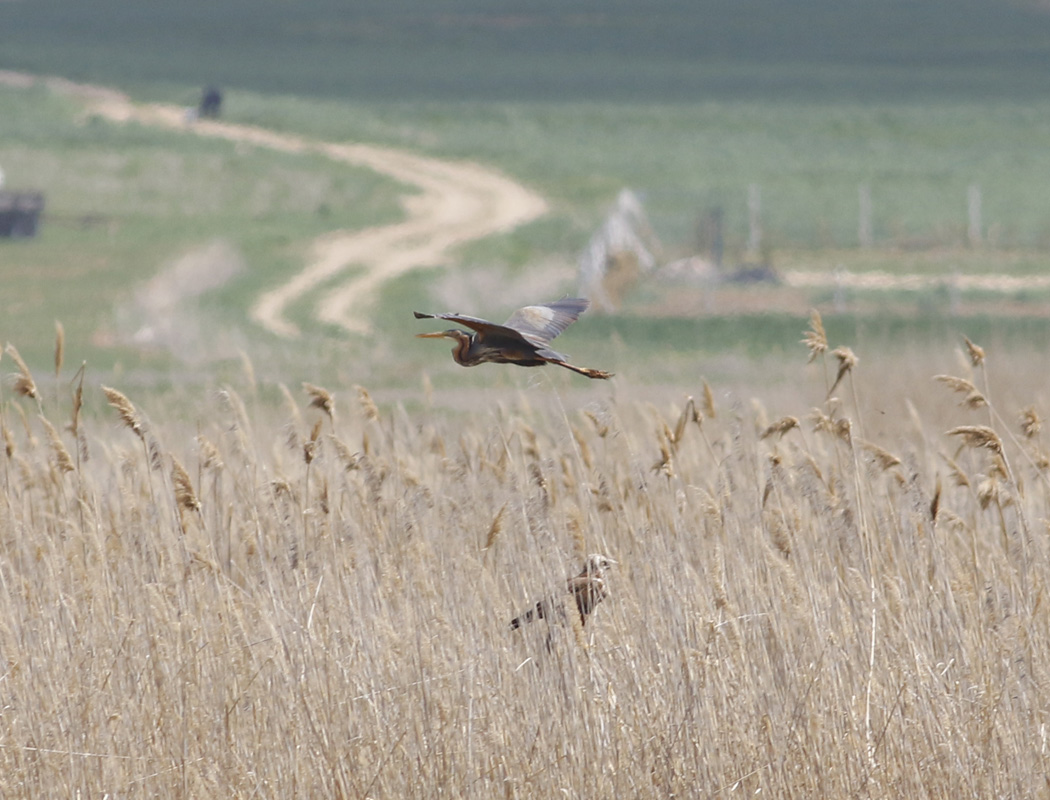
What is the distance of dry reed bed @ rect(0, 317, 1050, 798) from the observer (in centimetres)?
472

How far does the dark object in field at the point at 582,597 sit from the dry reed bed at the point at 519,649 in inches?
2.9

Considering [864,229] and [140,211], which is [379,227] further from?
[864,229]

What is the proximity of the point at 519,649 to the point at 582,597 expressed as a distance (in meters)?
0.32

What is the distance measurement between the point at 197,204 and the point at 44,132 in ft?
49.1

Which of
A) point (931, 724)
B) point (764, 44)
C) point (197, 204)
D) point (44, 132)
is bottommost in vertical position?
point (931, 724)

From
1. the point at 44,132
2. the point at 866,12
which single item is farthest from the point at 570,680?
the point at 866,12

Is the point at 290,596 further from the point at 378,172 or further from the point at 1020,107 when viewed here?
the point at 1020,107

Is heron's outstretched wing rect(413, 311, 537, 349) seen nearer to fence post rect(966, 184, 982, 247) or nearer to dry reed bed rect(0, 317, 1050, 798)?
dry reed bed rect(0, 317, 1050, 798)

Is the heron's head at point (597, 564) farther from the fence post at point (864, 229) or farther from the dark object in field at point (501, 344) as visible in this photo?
the fence post at point (864, 229)

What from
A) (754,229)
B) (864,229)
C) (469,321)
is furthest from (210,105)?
(469,321)

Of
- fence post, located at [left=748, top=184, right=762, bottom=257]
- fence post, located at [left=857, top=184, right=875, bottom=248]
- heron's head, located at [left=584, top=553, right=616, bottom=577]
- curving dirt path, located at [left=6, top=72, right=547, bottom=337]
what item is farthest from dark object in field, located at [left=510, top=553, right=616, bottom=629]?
fence post, located at [left=857, top=184, right=875, bottom=248]

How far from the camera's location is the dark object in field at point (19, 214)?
35094 millimetres

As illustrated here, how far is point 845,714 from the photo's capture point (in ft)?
15.7

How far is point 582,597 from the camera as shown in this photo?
496 cm
